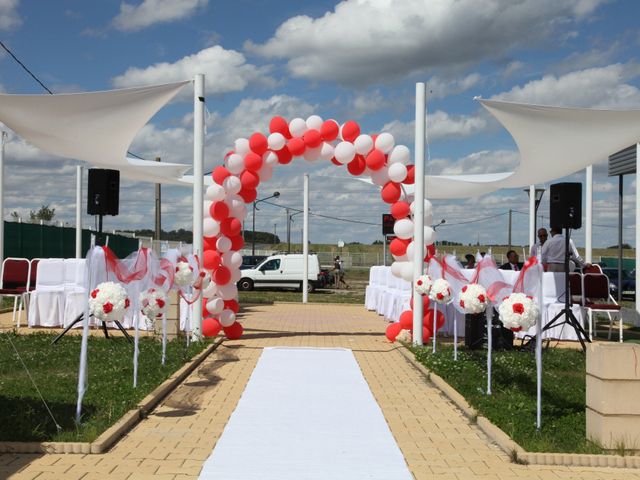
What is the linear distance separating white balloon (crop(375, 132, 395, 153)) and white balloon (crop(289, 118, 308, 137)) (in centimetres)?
133

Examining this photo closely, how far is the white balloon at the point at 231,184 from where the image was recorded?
13.5 meters

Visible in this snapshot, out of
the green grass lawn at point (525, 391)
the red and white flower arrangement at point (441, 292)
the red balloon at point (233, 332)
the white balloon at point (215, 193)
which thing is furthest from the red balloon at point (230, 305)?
the red and white flower arrangement at point (441, 292)

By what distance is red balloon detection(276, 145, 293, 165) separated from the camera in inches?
548

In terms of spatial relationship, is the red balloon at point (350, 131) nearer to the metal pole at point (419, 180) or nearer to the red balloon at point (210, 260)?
the metal pole at point (419, 180)

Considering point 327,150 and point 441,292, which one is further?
point 327,150

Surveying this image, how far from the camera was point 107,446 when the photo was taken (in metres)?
6.02

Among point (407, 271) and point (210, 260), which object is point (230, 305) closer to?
point (210, 260)

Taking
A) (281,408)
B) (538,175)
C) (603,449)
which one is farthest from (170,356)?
(538,175)

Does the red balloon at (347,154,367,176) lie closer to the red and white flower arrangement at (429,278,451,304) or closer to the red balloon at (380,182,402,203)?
the red balloon at (380,182,402,203)

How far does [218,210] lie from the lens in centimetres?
1355

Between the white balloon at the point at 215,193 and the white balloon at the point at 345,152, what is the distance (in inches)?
83.7

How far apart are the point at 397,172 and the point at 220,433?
7766mm

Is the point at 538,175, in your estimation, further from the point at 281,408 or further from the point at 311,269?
the point at 311,269

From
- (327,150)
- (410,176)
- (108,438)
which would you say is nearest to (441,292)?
(410,176)
